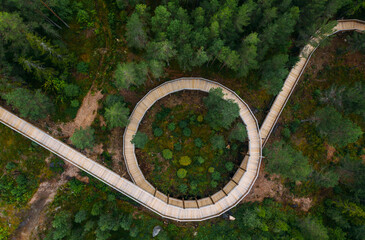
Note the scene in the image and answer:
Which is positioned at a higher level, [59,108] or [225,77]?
[225,77]

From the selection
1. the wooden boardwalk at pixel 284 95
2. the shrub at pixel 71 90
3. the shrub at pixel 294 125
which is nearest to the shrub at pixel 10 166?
the shrub at pixel 71 90

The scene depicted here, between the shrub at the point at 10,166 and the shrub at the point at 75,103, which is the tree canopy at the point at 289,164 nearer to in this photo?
the shrub at the point at 75,103

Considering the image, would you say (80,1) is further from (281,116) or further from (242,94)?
(281,116)

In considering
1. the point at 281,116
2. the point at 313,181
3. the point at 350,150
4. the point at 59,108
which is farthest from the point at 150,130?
the point at 350,150

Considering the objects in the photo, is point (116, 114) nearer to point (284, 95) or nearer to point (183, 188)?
point (183, 188)

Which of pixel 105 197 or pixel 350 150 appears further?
pixel 350 150

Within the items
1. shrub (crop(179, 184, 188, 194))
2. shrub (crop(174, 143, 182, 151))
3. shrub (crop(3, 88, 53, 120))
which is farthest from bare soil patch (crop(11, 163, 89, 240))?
shrub (crop(179, 184, 188, 194))
